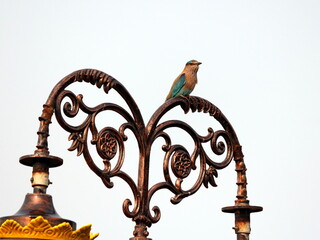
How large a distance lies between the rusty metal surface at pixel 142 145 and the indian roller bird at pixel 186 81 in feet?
0.33

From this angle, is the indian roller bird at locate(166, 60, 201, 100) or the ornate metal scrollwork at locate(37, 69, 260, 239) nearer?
the ornate metal scrollwork at locate(37, 69, 260, 239)

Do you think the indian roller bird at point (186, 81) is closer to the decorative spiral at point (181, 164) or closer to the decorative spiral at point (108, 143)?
the decorative spiral at point (181, 164)

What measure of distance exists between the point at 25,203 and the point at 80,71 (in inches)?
52.5

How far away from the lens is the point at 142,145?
6395 mm

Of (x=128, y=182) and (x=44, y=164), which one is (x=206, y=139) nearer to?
(x=128, y=182)

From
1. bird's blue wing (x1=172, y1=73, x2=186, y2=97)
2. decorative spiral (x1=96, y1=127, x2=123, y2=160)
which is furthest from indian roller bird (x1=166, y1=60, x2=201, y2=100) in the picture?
decorative spiral (x1=96, y1=127, x2=123, y2=160)

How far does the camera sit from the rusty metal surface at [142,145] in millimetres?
5797

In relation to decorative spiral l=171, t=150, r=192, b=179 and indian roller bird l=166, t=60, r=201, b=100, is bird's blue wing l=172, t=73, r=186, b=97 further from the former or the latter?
decorative spiral l=171, t=150, r=192, b=179

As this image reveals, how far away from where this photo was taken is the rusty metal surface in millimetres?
5797

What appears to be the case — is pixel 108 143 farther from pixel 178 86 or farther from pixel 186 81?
pixel 186 81

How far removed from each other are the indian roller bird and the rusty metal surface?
10 cm

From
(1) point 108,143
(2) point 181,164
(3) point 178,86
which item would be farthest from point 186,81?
(1) point 108,143

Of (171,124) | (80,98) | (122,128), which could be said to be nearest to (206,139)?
(171,124)

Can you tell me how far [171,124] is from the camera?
6.74m
